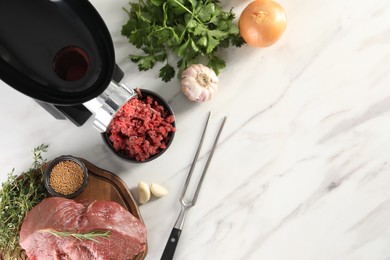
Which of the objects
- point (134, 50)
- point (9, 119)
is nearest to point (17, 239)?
point (9, 119)

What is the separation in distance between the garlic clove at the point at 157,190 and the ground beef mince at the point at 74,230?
0.15m

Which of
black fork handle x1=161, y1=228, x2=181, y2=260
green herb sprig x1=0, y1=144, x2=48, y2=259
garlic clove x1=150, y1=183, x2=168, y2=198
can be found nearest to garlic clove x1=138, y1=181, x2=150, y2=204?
garlic clove x1=150, y1=183, x2=168, y2=198

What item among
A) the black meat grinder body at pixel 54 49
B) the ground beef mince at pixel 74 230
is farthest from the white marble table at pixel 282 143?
the black meat grinder body at pixel 54 49

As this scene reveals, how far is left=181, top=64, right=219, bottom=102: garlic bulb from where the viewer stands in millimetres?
1416

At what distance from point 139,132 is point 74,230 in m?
0.31

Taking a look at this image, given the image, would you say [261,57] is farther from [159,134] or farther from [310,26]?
[159,134]

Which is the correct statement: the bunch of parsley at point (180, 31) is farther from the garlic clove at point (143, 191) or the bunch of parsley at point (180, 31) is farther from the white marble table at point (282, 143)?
the garlic clove at point (143, 191)

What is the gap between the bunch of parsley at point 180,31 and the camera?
53.9 inches

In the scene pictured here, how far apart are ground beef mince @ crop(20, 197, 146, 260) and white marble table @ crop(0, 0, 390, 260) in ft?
0.54

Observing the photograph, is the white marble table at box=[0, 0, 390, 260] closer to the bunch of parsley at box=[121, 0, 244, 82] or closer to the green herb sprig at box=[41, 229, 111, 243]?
the bunch of parsley at box=[121, 0, 244, 82]

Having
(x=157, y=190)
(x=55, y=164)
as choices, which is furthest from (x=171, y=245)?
(x=55, y=164)

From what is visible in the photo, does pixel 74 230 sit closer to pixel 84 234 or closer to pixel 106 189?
pixel 84 234

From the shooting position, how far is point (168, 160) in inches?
58.9

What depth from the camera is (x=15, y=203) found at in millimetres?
1371
